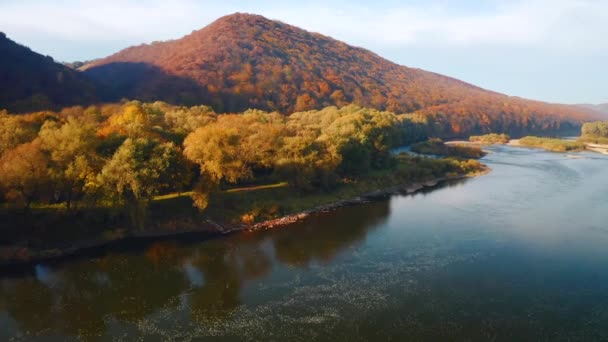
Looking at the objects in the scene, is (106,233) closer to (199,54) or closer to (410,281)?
(410,281)

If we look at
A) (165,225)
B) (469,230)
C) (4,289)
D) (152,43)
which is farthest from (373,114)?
(152,43)

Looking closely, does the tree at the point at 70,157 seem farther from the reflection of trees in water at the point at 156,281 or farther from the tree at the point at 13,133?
the reflection of trees in water at the point at 156,281

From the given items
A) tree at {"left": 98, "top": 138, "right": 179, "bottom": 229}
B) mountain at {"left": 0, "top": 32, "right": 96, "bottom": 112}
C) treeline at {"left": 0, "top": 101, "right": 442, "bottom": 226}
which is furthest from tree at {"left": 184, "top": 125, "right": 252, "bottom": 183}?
mountain at {"left": 0, "top": 32, "right": 96, "bottom": 112}

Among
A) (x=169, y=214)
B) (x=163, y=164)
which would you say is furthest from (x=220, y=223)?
(x=163, y=164)

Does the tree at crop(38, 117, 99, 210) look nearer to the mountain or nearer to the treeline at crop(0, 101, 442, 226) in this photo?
the treeline at crop(0, 101, 442, 226)

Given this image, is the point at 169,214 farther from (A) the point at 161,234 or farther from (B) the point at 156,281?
(B) the point at 156,281

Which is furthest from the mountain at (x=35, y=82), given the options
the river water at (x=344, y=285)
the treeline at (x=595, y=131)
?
the treeline at (x=595, y=131)
